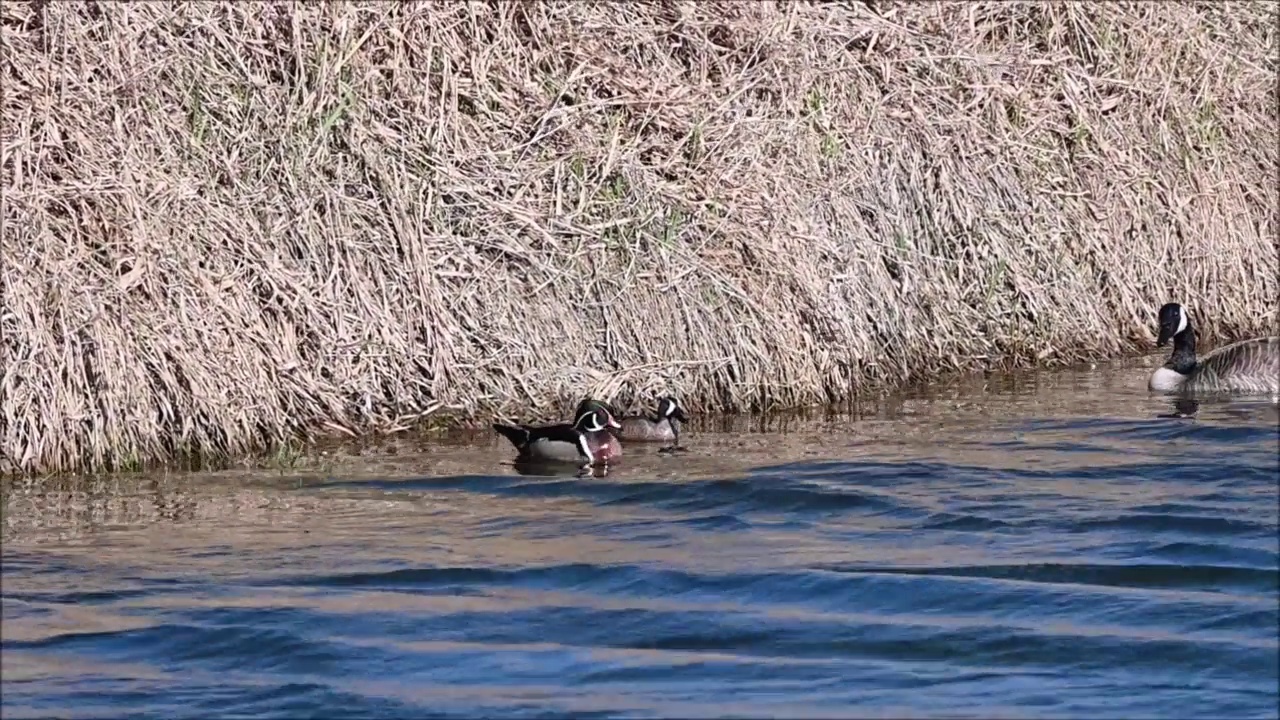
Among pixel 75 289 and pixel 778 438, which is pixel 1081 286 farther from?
pixel 75 289

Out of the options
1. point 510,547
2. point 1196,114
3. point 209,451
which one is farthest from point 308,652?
point 1196,114

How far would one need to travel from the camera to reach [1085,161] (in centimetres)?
1502

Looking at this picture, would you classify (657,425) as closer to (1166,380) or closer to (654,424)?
(654,424)

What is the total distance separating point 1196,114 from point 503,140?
19.6ft

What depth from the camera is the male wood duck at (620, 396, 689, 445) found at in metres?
12.0

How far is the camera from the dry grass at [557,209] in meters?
10.9

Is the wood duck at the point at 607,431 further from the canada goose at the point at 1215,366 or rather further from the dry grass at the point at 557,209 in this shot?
the canada goose at the point at 1215,366

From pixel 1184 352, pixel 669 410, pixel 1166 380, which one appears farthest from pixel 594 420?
pixel 1184 352

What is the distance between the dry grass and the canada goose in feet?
2.24

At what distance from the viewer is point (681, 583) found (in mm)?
8820

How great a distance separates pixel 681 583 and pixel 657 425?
10.8 feet

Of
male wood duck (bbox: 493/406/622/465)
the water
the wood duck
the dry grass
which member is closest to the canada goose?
the dry grass

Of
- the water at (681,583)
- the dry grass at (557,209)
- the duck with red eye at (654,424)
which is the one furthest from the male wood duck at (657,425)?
the dry grass at (557,209)

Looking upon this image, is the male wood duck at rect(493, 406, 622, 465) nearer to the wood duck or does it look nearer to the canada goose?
the wood duck
